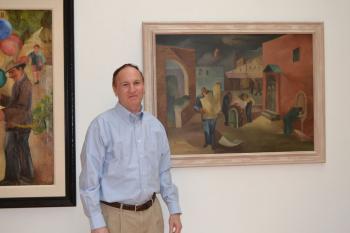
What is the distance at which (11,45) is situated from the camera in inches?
93.2

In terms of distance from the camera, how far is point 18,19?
2.37m

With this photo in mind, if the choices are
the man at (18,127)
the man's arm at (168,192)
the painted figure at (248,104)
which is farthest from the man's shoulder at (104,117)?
the painted figure at (248,104)

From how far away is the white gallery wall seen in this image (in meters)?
2.43

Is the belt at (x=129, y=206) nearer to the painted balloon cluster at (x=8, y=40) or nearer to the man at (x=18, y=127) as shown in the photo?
the man at (x=18, y=127)

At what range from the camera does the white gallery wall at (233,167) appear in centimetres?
243

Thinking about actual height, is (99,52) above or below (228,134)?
above

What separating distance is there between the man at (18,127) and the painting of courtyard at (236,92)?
0.80m

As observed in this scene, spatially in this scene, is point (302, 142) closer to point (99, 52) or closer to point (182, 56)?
point (182, 56)

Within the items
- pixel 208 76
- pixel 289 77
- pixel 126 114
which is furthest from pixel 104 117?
pixel 289 77

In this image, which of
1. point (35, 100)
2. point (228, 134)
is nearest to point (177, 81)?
point (228, 134)

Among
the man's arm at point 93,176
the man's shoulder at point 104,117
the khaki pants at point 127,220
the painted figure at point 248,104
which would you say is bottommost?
the khaki pants at point 127,220

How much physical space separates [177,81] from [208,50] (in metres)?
0.28

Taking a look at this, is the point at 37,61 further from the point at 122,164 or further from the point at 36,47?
the point at 122,164

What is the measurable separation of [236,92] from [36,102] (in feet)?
4.05
